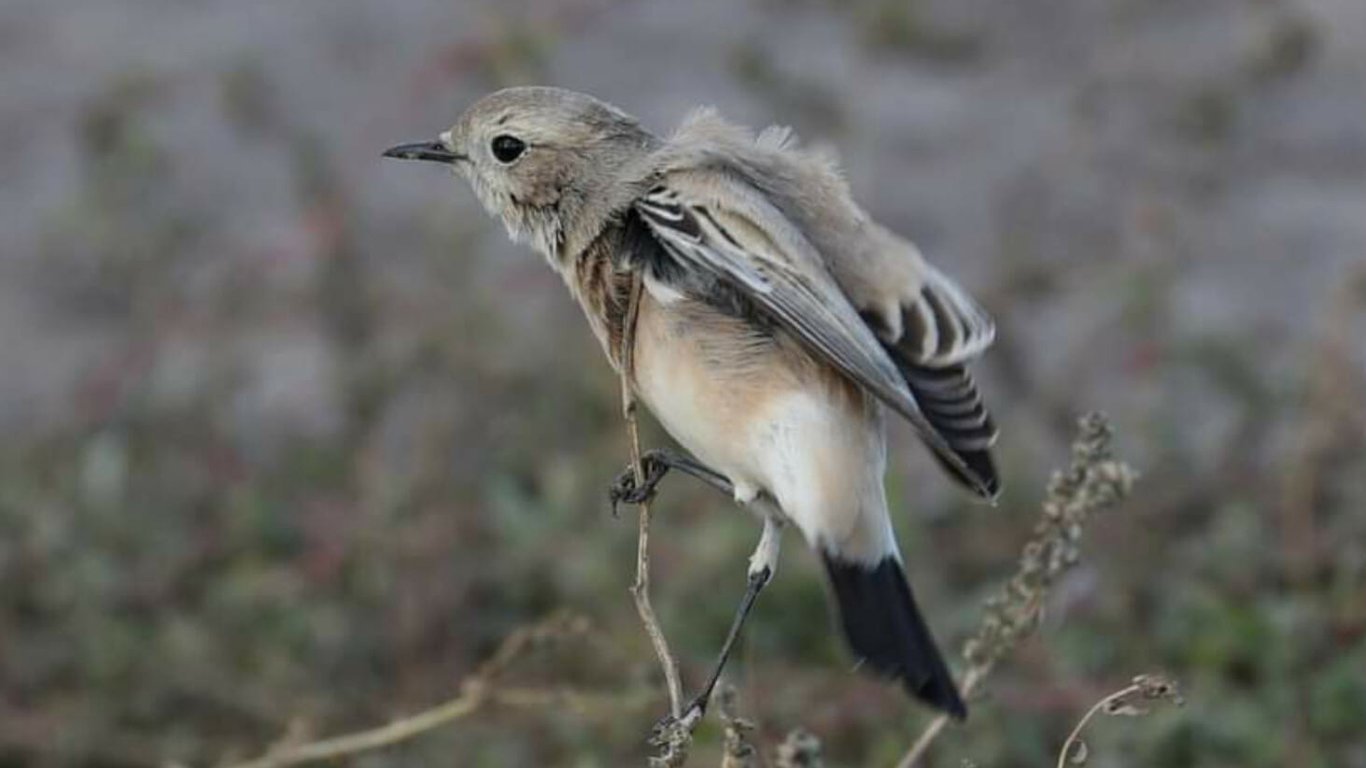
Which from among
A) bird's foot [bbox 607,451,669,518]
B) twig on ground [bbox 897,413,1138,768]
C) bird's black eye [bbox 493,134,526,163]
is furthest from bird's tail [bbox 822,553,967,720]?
bird's black eye [bbox 493,134,526,163]

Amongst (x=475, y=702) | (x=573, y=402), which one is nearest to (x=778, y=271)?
(x=475, y=702)

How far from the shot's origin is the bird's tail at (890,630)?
168 inches

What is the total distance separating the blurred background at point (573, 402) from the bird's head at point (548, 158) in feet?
2.65

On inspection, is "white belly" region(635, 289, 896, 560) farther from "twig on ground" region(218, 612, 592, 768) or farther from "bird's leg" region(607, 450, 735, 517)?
"twig on ground" region(218, 612, 592, 768)

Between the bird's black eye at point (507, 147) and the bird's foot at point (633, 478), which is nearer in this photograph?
the bird's foot at point (633, 478)

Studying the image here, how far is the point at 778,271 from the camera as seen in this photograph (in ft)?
14.4

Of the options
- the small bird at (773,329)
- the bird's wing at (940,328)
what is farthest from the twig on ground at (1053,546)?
the bird's wing at (940,328)

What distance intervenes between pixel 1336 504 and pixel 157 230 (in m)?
3.06

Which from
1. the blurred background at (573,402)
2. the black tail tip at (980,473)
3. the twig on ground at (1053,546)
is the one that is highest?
the blurred background at (573,402)

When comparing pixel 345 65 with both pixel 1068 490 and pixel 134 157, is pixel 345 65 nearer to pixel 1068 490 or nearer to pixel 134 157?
pixel 134 157

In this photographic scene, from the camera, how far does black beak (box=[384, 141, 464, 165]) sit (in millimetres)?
4973

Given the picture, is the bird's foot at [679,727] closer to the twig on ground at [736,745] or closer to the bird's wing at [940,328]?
the twig on ground at [736,745]

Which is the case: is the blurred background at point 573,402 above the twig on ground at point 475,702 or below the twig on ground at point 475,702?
above

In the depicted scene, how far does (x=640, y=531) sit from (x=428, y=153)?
0.93 metres
